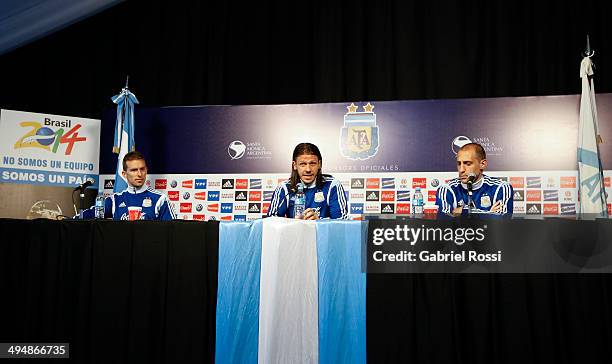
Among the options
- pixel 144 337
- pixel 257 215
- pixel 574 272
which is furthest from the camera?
pixel 257 215

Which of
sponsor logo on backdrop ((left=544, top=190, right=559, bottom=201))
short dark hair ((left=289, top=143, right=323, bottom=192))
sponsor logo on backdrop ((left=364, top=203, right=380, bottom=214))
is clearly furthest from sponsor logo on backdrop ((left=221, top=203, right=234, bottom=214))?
sponsor logo on backdrop ((left=544, top=190, right=559, bottom=201))

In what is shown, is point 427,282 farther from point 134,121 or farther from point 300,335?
point 134,121

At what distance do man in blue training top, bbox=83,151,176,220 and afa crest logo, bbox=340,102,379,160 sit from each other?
1.78m

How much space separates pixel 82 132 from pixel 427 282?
4.31 metres

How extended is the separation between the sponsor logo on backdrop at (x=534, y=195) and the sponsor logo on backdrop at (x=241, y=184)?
2.64 metres

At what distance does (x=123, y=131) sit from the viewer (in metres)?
5.46

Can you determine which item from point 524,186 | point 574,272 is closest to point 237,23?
point 524,186

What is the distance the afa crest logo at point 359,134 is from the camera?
16.9 ft

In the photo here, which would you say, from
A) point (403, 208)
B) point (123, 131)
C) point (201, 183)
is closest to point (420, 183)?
point (403, 208)

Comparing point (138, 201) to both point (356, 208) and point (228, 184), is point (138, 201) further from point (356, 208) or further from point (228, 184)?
point (356, 208)

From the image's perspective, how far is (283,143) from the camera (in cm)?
531

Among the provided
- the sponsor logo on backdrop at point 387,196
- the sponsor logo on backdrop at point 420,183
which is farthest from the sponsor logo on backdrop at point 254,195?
the sponsor logo on backdrop at point 420,183

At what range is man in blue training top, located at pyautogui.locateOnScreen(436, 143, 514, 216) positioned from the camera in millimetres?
3812

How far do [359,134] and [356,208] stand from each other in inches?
28.2
